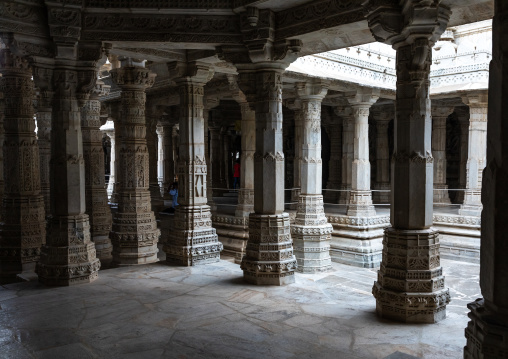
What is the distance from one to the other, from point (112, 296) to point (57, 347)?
66.5 inches

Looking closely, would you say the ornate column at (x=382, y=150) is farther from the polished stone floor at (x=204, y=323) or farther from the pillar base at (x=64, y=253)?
the pillar base at (x=64, y=253)

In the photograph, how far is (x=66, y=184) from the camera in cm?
632

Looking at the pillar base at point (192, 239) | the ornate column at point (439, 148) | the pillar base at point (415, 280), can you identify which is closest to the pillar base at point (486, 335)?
the pillar base at point (415, 280)

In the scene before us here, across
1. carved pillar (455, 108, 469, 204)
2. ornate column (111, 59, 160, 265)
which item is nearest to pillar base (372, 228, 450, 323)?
ornate column (111, 59, 160, 265)

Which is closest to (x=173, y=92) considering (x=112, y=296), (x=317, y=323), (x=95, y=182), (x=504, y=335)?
(x=95, y=182)

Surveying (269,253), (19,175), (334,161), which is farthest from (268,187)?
(334,161)

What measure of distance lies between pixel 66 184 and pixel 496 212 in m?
5.54

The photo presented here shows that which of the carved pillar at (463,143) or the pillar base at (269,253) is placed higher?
the carved pillar at (463,143)

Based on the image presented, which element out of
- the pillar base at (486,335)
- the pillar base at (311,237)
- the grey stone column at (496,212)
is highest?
the grey stone column at (496,212)

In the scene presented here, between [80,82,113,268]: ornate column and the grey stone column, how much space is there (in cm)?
848

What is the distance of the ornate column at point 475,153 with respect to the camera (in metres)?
12.1

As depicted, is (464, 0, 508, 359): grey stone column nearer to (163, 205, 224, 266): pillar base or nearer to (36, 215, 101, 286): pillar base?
(36, 215, 101, 286): pillar base

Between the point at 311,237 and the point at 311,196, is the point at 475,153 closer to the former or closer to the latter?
the point at 311,196

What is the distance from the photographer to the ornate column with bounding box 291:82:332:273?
34.7ft
